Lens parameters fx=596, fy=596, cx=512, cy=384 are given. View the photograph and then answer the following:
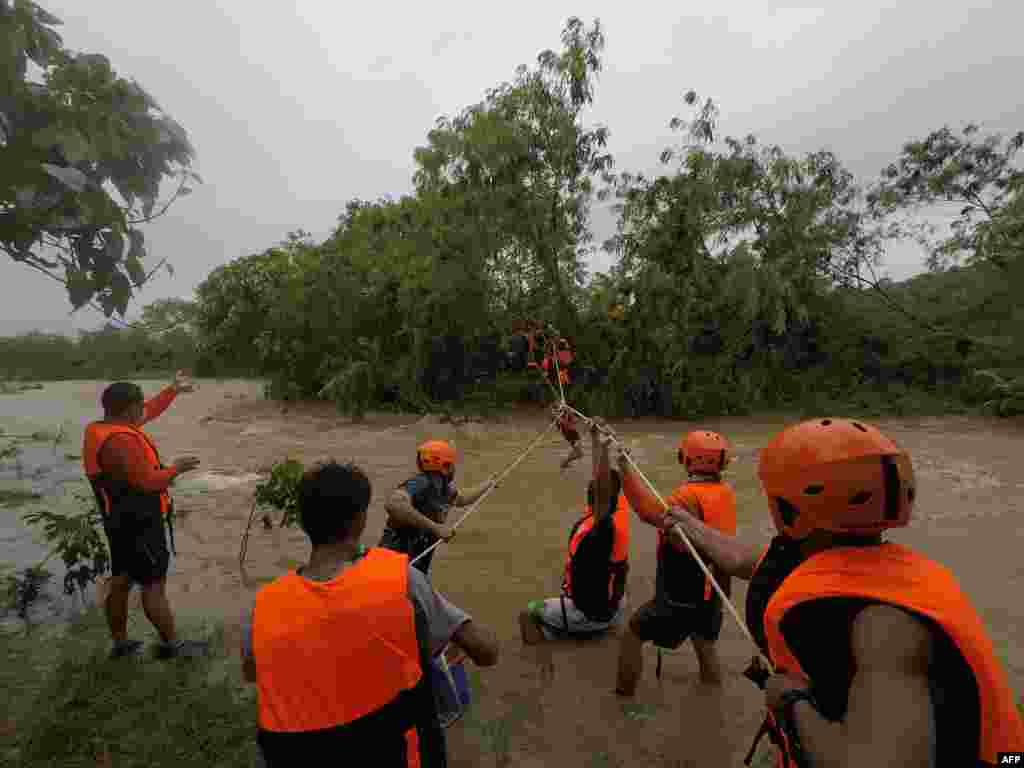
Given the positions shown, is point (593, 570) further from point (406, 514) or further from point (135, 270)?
point (135, 270)

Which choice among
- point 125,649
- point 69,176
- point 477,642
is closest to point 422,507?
point 477,642

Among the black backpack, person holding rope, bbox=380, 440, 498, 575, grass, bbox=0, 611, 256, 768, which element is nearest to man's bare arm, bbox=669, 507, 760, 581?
the black backpack

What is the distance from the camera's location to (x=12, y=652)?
3.91 metres

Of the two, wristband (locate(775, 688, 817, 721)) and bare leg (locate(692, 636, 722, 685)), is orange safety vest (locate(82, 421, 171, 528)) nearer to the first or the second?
bare leg (locate(692, 636, 722, 685))

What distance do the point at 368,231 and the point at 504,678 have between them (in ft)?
49.6

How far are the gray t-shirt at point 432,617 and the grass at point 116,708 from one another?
1.72 metres

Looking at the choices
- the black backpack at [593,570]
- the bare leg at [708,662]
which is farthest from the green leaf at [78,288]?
the bare leg at [708,662]

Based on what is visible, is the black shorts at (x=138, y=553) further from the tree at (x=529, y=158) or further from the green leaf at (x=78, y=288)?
the tree at (x=529, y=158)

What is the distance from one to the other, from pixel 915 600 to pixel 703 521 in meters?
2.06

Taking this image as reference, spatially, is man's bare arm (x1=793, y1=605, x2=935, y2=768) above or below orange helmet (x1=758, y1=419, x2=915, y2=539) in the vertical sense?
below

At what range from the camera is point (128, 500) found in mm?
3510

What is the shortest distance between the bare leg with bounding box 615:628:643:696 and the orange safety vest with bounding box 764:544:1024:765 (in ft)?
7.42

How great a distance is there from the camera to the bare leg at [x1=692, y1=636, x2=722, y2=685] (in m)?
3.56

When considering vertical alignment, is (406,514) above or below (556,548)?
above
